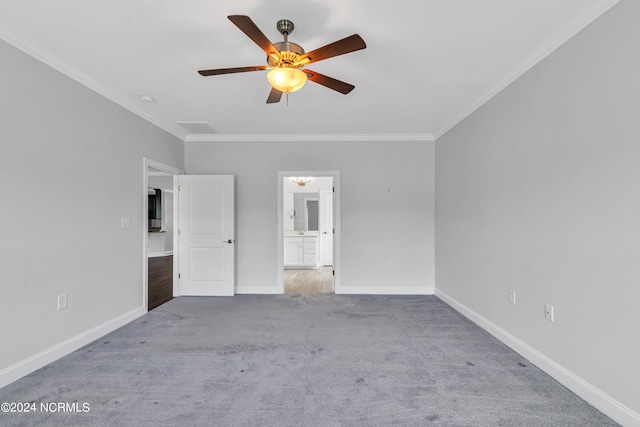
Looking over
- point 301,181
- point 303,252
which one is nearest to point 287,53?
point 301,181

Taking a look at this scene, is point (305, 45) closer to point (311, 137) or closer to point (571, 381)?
point (311, 137)

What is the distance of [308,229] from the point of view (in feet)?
24.8

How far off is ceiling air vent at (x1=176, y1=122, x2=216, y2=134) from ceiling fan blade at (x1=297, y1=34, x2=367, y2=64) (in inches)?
107

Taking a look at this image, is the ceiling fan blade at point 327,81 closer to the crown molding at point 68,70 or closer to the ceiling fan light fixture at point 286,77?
the ceiling fan light fixture at point 286,77

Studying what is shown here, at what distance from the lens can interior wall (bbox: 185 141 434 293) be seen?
464 centimetres

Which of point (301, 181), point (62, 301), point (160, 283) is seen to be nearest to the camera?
point (62, 301)

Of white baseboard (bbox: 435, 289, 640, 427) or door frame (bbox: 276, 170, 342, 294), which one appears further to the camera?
door frame (bbox: 276, 170, 342, 294)

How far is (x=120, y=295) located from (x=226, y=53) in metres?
2.82

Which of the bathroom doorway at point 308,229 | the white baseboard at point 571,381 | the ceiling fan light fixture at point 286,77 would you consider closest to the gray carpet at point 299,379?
the white baseboard at point 571,381

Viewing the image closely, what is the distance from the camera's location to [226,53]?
2.36 m

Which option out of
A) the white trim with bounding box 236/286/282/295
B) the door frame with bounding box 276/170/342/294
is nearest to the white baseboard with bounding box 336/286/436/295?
the door frame with bounding box 276/170/342/294

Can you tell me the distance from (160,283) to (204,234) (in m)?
1.78

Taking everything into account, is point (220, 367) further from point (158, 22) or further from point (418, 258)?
point (418, 258)

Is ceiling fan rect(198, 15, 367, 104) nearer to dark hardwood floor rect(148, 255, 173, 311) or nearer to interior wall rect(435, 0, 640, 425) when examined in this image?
interior wall rect(435, 0, 640, 425)
